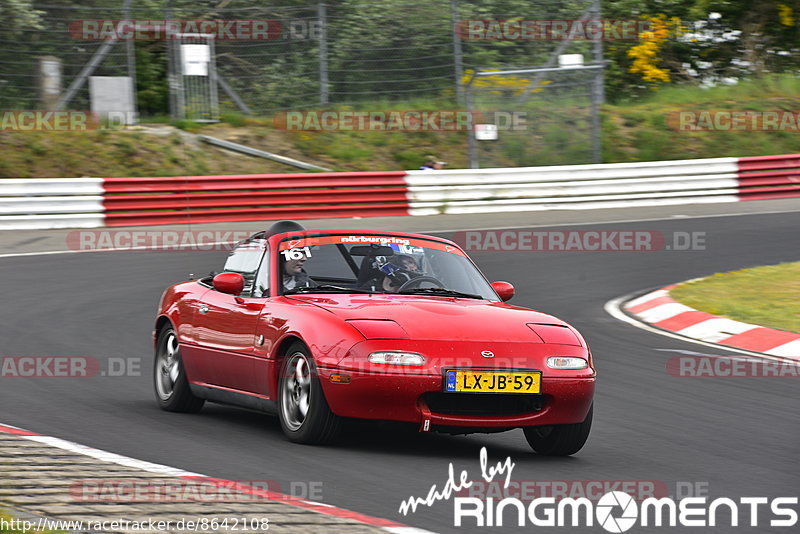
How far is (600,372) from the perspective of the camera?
31.4 feet

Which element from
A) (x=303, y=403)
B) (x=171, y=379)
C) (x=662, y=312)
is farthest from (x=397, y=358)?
(x=662, y=312)

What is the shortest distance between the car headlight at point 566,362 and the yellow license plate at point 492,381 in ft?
0.41

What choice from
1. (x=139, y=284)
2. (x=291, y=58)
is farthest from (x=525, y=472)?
(x=291, y=58)

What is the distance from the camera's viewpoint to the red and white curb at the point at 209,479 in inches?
189

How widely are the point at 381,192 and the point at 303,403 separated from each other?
1558 centimetres

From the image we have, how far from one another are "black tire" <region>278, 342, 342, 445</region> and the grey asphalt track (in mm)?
75

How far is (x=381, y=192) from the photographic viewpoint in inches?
869

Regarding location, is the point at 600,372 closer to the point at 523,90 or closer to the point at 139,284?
the point at 139,284

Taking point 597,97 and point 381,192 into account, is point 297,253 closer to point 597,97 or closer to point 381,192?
point 381,192

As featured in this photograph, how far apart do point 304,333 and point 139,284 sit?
27.7 ft

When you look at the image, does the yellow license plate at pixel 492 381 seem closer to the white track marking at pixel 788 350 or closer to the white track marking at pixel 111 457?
the white track marking at pixel 111 457

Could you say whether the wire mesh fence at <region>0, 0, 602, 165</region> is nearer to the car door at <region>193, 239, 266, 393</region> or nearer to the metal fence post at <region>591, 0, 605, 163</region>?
the metal fence post at <region>591, 0, 605, 163</region>

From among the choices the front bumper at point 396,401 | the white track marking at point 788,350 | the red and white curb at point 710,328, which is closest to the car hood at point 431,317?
the front bumper at point 396,401

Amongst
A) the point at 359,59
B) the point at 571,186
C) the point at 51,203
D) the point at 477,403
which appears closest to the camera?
the point at 477,403
